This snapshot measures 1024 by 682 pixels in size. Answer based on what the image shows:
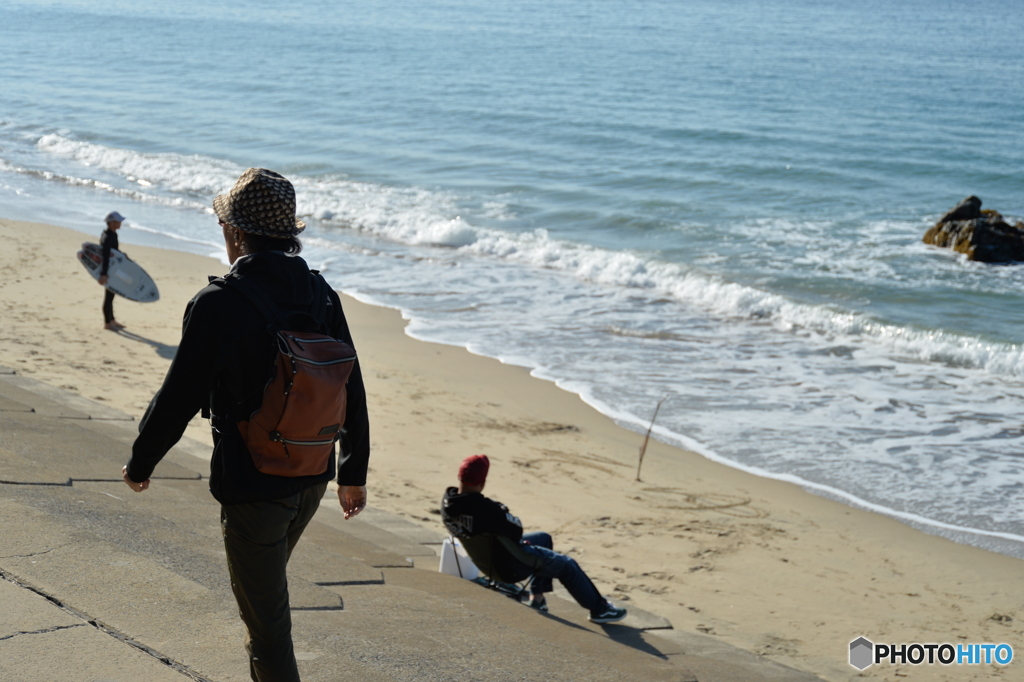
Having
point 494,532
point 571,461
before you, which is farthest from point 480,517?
point 571,461

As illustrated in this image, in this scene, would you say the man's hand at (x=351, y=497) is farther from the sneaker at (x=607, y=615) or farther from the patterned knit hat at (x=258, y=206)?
the sneaker at (x=607, y=615)

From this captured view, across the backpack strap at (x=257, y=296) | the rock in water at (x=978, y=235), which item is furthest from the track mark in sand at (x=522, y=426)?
the rock in water at (x=978, y=235)

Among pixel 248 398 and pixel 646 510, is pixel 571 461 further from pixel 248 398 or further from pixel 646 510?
pixel 248 398

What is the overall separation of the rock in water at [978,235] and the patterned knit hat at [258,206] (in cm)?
1758

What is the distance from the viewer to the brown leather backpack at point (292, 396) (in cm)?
222

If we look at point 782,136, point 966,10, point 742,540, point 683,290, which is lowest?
point 742,540

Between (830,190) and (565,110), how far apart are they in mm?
12735

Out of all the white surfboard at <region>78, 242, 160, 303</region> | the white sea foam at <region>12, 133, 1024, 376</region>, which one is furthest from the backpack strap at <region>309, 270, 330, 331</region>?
the white sea foam at <region>12, 133, 1024, 376</region>

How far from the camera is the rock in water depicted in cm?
1697

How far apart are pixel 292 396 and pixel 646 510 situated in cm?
499

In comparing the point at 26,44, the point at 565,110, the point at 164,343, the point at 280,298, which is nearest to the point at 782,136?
the point at 565,110

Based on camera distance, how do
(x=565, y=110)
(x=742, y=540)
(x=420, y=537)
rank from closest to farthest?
(x=420, y=537), (x=742, y=540), (x=565, y=110)

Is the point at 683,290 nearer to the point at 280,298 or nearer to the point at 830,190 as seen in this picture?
the point at 830,190

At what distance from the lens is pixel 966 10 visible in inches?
3110
